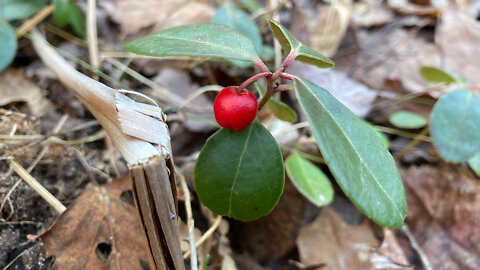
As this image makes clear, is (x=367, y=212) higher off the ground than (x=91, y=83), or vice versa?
(x=91, y=83)

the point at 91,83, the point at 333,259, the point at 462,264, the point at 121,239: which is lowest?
the point at 462,264

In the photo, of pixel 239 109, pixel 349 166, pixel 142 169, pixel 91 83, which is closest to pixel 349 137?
pixel 349 166

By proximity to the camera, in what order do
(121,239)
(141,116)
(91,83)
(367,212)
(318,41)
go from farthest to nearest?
(318,41), (121,239), (91,83), (141,116), (367,212)

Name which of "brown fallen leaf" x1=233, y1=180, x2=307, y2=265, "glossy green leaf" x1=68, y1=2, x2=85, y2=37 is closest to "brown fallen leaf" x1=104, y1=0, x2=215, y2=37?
"glossy green leaf" x1=68, y1=2, x2=85, y2=37

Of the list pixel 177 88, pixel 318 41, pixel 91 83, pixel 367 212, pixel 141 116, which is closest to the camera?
pixel 367 212

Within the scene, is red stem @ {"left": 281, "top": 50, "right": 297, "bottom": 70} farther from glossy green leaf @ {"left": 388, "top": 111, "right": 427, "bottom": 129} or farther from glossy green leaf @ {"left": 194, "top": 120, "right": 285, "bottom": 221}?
glossy green leaf @ {"left": 388, "top": 111, "right": 427, "bottom": 129}

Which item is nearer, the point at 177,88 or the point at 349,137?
the point at 349,137

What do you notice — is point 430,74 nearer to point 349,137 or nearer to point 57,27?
point 349,137
